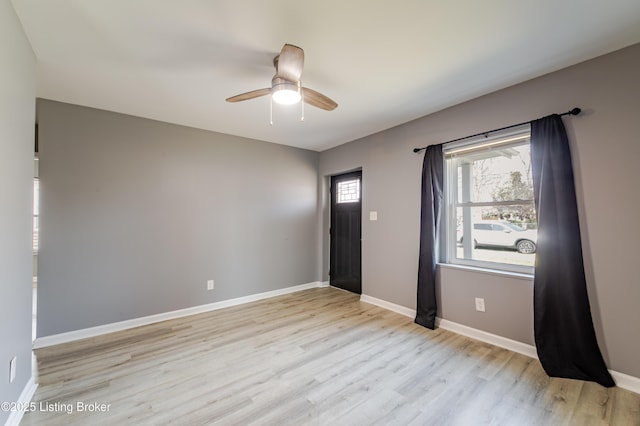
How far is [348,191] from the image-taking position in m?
4.64

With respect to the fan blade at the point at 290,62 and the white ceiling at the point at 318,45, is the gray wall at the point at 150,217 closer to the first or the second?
the white ceiling at the point at 318,45

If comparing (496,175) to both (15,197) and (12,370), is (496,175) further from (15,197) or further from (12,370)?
(12,370)

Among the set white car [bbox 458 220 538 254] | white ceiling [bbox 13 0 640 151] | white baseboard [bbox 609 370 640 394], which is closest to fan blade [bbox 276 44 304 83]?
white ceiling [bbox 13 0 640 151]

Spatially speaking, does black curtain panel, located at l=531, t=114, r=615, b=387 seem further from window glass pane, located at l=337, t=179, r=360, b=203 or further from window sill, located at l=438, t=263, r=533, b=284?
window glass pane, located at l=337, t=179, r=360, b=203

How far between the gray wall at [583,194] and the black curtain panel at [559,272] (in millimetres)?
75

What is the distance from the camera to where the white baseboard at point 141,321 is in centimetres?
266

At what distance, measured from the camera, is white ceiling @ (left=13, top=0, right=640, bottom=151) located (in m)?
1.59

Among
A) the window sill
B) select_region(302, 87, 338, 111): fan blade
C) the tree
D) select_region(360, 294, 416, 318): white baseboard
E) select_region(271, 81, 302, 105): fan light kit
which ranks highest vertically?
select_region(302, 87, 338, 111): fan blade

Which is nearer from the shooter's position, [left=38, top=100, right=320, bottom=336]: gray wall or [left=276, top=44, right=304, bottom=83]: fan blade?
[left=276, top=44, right=304, bottom=83]: fan blade

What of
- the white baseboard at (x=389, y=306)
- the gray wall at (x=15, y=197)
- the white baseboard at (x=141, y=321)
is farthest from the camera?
the white baseboard at (x=389, y=306)

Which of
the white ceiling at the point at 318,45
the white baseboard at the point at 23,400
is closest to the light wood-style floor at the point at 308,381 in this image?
the white baseboard at the point at 23,400

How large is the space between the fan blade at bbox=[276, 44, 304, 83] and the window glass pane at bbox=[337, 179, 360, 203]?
273 centimetres

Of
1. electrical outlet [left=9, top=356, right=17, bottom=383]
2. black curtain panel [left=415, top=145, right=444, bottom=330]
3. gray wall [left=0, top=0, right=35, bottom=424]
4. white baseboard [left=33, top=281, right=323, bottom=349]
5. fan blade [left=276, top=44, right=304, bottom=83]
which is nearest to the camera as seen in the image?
gray wall [left=0, top=0, right=35, bottom=424]

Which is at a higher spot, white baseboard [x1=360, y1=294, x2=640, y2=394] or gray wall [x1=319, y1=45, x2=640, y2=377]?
gray wall [x1=319, y1=45, x2=640, y2=377]
